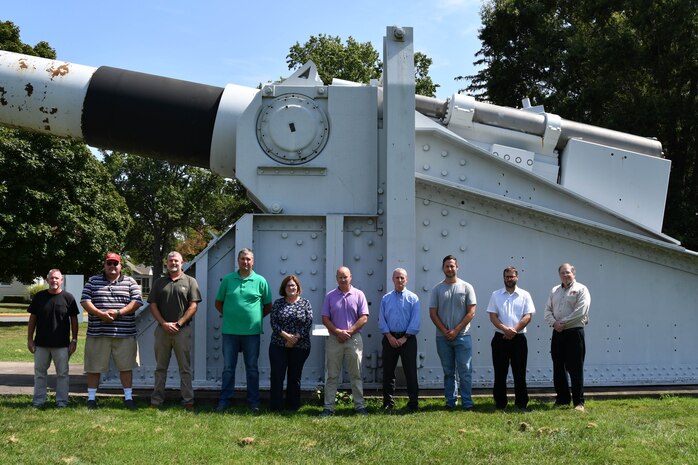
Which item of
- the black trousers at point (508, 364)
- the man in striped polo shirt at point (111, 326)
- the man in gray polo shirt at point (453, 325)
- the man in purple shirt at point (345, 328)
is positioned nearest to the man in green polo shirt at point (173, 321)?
the man in striped polo shirt at point (111, 326)

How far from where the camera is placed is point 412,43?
25.7 feet

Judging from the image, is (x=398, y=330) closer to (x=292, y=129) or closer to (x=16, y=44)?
(x=292, y=129)

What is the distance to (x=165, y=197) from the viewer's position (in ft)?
164

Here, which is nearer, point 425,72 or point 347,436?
point 347,436

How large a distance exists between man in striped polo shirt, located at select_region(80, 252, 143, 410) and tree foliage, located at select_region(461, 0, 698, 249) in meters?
16.3

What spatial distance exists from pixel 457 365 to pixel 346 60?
28.8 metres

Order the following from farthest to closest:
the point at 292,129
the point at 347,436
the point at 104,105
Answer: the point at 104,105 → the point at 292,129 → the point at 347,436

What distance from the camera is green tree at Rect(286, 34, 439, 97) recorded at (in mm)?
34719

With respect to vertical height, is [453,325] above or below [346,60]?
below

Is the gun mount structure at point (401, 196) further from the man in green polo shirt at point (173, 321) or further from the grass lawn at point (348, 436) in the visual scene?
the grass lawn at point (348, 436)

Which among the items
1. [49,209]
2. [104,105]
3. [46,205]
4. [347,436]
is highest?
[46,205]

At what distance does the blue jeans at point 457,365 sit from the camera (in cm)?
736

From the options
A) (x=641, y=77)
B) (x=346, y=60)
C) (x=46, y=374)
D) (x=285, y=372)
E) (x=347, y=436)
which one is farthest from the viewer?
(x=346, y=60)

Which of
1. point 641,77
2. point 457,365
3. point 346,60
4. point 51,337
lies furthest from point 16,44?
point 457,365
